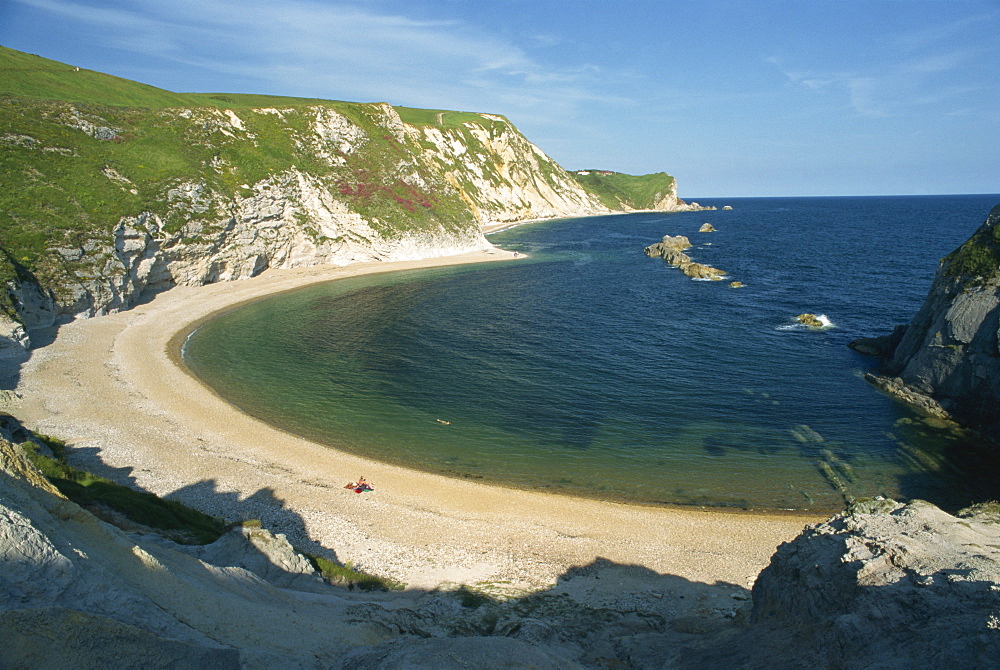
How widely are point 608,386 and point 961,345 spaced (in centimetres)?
2062

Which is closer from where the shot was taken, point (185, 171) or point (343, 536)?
point (343, 536)

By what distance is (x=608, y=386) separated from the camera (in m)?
34.7

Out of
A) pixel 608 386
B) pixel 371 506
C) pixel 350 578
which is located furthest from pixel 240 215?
pixel 350 578

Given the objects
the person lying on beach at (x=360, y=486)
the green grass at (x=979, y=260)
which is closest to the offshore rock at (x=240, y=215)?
the person lying on beach at (x=360, y=486)

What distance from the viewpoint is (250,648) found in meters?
8.70

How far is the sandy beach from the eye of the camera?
1878 cm

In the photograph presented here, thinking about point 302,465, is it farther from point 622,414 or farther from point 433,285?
point 433,285

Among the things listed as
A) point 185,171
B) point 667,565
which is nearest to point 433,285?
point 185,171

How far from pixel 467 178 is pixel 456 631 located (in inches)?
5703

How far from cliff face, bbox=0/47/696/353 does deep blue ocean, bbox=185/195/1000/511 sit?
9836 millimetres

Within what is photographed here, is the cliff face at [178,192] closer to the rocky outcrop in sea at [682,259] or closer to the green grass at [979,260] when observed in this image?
the rocky outcrop in sea at [682,259]

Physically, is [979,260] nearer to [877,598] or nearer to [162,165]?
[877,598]

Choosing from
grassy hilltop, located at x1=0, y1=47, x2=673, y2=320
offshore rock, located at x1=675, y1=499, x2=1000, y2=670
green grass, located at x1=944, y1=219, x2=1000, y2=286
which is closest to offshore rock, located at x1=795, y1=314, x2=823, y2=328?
green grass, located at x1=944, y1=219, x2=1000, y2=286

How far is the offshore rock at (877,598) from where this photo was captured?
796 centimetres
